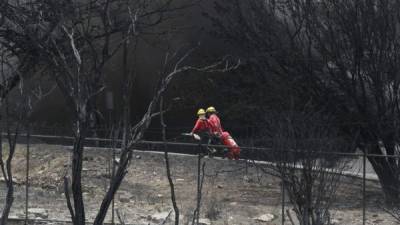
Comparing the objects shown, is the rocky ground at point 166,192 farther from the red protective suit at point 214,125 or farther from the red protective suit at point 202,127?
the red protective suit at point 202,127

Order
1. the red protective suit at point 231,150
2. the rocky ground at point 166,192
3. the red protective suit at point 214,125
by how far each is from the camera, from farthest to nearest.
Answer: the red protective suit at point 214,125, the red protective suit at point 231,150, the rocky ground at point 166,192

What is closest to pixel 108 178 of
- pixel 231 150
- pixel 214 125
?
pixel 231 150

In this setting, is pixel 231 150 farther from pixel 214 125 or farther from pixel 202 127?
pixel 202 127

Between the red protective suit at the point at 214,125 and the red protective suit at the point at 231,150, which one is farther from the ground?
the red protective suit at the point at 214,125

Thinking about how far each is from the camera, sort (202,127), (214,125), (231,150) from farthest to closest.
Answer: (202,127) < (214,125) < (231,150)

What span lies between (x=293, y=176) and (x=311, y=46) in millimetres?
8275

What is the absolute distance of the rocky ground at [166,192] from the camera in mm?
13719

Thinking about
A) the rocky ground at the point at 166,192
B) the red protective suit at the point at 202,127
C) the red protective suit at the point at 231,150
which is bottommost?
the rocky ground at the point at 166,192

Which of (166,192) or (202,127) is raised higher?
(202,127)

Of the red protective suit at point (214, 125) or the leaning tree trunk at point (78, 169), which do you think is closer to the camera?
the leaning tree trunk at point (78, 169)

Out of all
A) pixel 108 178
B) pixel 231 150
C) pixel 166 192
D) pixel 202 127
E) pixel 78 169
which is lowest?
pixel 166 192

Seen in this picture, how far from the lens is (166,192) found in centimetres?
1608

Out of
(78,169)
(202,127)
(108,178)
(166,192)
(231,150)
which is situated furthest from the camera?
(202,127)

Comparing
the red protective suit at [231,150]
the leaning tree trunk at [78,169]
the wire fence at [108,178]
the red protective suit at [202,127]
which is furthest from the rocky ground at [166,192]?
the leaning tree trunk at [78,169]
